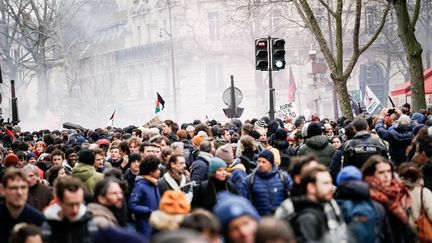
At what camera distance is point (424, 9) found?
56.8 meters

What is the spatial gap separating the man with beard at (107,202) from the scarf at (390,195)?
2.18m

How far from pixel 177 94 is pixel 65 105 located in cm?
976

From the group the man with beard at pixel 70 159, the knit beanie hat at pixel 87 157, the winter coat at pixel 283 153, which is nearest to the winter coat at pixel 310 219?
the knit beanie hat at pixel 87 157

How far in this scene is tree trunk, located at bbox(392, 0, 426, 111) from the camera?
24.2 meters

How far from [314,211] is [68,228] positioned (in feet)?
6.15

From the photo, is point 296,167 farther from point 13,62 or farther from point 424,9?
point 13,62

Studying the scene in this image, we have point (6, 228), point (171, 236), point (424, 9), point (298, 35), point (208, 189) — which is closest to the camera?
point (171, 236)

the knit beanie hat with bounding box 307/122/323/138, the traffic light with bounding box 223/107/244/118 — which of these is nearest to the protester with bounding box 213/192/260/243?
the knit beanie hat with bounding box 307/122/323/138

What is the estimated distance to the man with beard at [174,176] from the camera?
1078cm

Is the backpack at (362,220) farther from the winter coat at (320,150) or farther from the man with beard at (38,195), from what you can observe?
the winter coat at (320,150)

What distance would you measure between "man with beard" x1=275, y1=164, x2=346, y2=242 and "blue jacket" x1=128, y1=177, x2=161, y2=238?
2827 mm

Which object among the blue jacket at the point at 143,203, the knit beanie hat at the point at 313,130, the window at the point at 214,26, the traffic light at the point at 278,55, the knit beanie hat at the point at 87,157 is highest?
the window at the point at 214,26

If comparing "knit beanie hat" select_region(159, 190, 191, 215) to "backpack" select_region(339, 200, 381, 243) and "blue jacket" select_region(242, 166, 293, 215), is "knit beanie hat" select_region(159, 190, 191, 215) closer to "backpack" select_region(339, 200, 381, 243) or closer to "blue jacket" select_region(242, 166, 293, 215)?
"backpack" select_region(339, 200, 381, 243)

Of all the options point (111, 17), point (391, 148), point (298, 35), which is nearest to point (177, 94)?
point (298, 35)
